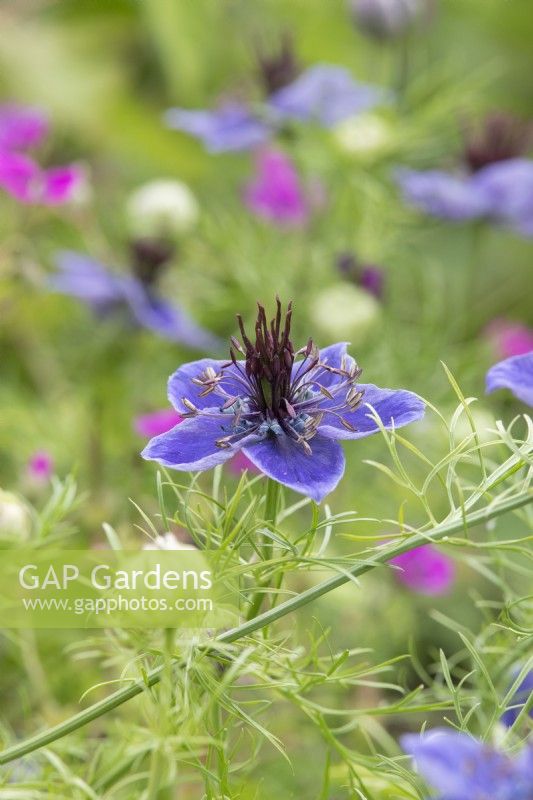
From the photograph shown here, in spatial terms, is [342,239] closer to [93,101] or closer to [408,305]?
[408,305]

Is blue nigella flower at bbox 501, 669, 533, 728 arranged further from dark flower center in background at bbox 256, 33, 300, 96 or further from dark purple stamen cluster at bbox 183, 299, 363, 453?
dark flower center in background at bbox 256, 33, 300, 96

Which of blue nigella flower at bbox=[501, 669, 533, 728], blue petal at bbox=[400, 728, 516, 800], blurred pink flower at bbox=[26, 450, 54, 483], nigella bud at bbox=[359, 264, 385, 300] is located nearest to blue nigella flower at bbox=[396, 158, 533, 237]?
nigella bud at bbox=[359, 264, 385, 300]

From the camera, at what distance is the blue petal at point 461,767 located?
0.32 m

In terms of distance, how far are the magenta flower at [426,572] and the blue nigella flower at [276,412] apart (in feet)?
1.48

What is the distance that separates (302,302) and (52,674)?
0.47 metres

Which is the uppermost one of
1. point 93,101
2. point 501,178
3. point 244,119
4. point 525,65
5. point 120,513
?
point 525,65

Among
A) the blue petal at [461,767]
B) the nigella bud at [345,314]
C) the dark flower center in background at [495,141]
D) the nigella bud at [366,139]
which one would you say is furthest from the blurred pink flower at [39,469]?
the dark flower center in background at [495,141]

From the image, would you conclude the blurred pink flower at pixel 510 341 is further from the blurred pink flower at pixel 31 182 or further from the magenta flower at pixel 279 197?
the blurred pink flower at pixel 31 182

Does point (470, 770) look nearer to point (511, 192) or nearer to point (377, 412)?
point (377, 412)

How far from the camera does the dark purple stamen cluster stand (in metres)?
0.51

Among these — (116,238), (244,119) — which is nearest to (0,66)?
(116,238)

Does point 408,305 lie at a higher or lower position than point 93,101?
lower

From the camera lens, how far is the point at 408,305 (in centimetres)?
137

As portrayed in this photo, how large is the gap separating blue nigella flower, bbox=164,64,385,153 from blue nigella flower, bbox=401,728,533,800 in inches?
34.2
